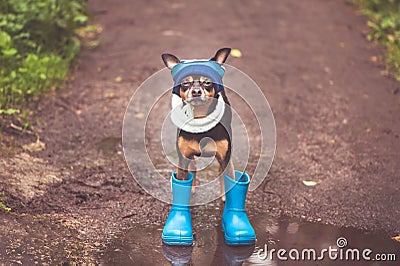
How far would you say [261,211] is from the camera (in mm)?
4031

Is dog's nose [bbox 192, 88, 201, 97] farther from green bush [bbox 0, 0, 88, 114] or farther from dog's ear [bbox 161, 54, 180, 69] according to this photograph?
green bush [bbox 0, 0, 88, 114]

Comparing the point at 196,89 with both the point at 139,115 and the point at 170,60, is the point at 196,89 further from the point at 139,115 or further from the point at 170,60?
the point at 139,115

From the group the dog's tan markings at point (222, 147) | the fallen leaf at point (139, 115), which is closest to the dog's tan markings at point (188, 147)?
the dog's tan markings at point (222, 147)

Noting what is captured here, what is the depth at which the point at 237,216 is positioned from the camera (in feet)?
11.9

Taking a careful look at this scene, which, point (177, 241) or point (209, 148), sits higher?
point (209, 148)

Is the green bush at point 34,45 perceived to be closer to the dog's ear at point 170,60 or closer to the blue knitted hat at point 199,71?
the dog's ear at point 170,60

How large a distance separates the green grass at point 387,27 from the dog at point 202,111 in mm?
3242

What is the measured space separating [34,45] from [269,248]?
3321mm

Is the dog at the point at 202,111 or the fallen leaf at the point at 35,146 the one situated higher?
the dog at the point at 202,111

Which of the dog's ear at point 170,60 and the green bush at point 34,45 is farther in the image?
the green bush at point 34,45

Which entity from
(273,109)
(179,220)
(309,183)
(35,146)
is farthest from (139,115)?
(179,220)

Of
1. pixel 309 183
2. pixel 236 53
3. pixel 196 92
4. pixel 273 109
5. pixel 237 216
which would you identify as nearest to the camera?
pixel 196 92

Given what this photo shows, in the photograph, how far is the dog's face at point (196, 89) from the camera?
3.26 meters

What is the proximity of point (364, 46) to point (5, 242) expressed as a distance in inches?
189
